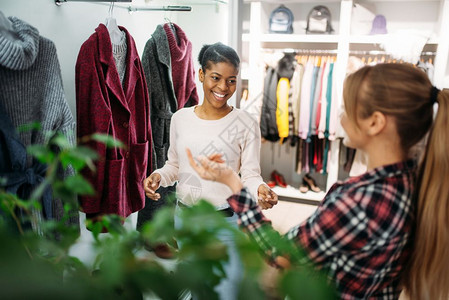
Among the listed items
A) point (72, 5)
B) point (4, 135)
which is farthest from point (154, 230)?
point (72, 5)

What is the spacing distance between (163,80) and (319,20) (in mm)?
2027

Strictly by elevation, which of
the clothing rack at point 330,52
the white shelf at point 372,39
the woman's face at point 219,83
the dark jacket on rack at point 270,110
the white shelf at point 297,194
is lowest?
the white shelf at point 297,194

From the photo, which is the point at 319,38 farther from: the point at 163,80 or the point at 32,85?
the point at 32,85

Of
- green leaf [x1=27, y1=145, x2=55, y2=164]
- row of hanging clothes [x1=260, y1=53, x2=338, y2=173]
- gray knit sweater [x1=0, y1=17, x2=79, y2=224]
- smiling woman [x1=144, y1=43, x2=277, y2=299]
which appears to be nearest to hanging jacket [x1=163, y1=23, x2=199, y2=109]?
smiling woman [x1=144, y1=43, x2=277, y2=299]

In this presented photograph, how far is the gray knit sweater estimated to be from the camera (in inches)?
43.6

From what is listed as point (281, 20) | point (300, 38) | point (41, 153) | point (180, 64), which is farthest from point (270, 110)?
point (41, 153)

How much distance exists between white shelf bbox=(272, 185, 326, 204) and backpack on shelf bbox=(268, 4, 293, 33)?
151 centimetres

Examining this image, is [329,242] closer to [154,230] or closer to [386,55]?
[154,230]

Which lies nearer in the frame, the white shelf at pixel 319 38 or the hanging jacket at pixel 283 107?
the white shelf at pixel 319 38

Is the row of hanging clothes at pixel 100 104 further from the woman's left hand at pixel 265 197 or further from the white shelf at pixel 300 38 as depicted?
the white shelf at pixel 300 38

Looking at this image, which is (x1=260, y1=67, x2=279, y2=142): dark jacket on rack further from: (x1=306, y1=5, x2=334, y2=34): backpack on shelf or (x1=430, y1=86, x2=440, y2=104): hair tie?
(x1=430, y1=86, x2=440, y2=104): hair tie

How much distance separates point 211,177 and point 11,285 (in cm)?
66

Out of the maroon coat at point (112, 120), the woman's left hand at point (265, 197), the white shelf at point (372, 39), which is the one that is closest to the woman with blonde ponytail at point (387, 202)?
the woman's left hand at point (265, 197)

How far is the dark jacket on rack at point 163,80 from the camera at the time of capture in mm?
1845
